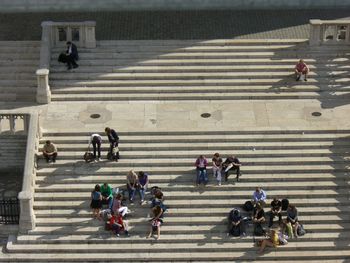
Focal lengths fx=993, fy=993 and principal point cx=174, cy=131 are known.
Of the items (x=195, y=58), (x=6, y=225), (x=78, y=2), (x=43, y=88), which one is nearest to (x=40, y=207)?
(x=6, y=225)

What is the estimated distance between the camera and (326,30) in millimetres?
45312

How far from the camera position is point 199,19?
156 feet

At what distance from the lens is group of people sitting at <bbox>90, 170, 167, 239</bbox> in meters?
36.8

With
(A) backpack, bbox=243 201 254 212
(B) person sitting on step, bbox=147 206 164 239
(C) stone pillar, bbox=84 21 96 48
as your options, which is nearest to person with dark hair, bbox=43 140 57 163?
(B) person sitting on step, bbox=147 206 164 239

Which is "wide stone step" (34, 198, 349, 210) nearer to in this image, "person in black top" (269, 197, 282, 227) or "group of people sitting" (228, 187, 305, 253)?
"group of people sitting" (228, 187, 305, 253)

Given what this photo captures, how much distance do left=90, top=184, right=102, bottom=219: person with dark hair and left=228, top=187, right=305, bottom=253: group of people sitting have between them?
4.88 meters

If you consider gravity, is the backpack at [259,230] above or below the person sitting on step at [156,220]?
below

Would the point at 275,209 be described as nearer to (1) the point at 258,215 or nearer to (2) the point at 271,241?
(1) the point at 258,215

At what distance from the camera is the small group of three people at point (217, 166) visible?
1494 inches

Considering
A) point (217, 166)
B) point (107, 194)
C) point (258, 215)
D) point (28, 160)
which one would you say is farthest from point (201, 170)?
A: point (28, 160)

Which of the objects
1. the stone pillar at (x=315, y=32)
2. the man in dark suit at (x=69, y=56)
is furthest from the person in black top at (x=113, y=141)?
the stone pillar at (x=315, y=32)

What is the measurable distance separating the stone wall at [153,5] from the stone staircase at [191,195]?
406 inches

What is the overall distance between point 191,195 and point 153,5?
13.5 metres

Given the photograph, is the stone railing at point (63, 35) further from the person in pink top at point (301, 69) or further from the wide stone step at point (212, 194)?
the person in pink top at point (301, 69)
